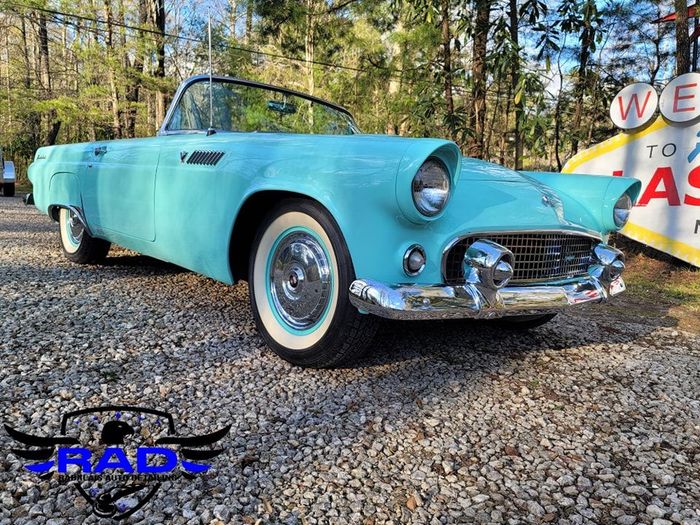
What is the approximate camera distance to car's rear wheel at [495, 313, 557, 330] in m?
3.01

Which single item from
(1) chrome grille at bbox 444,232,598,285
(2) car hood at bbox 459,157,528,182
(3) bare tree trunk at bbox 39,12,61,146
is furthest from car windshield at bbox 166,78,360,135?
(3) bare tree trunk at bbox 39,12,61,146

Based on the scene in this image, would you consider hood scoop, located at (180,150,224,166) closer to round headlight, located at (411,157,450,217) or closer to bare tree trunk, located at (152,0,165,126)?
round headlight, located at (411,157,450,217)

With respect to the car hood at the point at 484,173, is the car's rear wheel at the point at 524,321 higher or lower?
lower

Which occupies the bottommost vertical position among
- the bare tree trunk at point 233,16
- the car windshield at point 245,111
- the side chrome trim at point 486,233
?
the side chrome trim at point 486,233

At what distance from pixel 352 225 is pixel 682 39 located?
628 cm

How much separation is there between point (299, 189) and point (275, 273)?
491mm

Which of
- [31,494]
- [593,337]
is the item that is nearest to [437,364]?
[593,337]

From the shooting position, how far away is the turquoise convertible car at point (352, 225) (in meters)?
1.94

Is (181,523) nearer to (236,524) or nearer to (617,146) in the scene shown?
(236,524)

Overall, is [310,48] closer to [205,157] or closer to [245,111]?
[245,111]

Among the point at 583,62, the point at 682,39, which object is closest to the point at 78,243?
the point at 682,39

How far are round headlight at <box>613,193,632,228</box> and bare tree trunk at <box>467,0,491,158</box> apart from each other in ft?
12.1

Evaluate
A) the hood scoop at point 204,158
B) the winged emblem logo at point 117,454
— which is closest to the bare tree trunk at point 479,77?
the hood scoop at point 204,158

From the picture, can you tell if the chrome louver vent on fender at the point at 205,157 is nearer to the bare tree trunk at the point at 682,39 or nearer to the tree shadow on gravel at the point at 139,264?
the tree shadow on gravel at the point at 139,264
